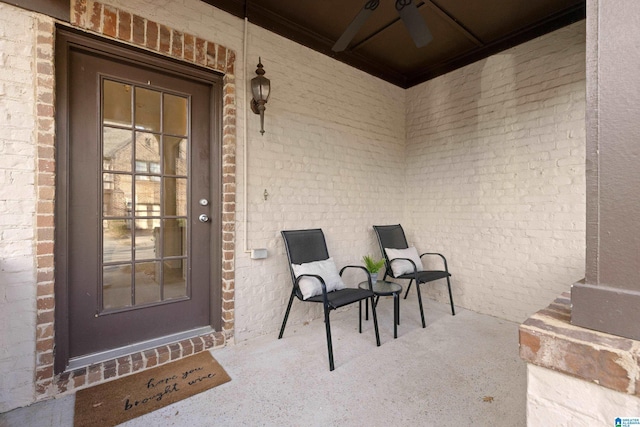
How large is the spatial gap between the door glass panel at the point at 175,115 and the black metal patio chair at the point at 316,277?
1221 mm

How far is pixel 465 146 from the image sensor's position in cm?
351

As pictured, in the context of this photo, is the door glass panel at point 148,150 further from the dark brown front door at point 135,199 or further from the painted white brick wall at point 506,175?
the painted white brick wall at point 506,175

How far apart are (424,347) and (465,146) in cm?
229

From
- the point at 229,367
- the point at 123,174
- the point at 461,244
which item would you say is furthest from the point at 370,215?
the point at 123,174

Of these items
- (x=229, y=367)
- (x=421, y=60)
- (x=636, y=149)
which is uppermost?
(x=421, y=60)

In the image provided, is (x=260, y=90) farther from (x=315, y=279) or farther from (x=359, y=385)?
(x=359, y=385)

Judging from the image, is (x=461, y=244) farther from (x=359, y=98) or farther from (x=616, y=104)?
(x=616, y=104)

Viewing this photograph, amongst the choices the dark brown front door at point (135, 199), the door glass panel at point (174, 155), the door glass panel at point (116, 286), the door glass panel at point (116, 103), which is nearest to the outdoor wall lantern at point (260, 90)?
the dark brown front door at point (135, 199)

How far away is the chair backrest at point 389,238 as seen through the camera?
3.47 meters

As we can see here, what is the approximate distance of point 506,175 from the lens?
3172 mm

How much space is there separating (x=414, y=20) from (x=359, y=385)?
244 centimetres

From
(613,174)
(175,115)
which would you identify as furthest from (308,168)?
(613,174)

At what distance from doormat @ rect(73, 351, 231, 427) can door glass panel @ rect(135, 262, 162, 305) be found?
1.64ft

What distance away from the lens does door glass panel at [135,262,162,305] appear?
2.26 m
